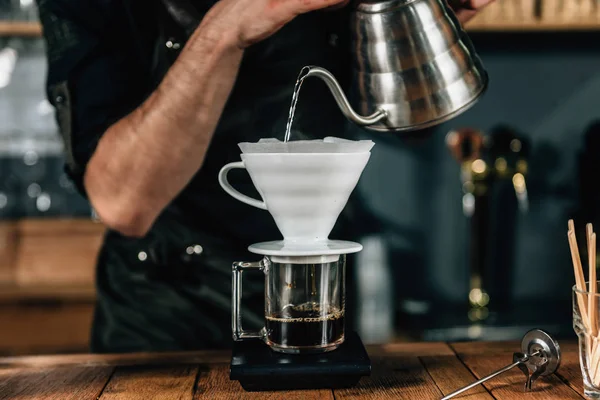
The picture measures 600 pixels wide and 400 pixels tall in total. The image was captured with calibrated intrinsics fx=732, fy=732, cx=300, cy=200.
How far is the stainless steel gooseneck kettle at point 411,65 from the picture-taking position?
1147 mm

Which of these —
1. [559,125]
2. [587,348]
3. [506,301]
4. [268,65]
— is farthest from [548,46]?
[587,348]

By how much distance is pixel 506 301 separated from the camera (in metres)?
2.70

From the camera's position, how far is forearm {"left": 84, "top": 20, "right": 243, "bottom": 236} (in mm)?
1330

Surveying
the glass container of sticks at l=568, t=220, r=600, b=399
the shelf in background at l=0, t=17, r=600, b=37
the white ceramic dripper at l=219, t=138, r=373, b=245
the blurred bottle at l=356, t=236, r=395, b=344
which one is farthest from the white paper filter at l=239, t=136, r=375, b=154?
the shelf in background at l=0, t=17, r=600, b=37

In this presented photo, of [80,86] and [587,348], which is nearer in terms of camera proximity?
[587,348]

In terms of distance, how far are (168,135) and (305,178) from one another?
458 millimetres

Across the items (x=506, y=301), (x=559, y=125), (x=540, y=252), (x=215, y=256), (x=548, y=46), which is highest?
(x=548, y=46)

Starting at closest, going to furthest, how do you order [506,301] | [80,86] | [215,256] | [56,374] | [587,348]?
1. [587,348]
2. [56,374]
3. [80,86]
4. [215,256]
5. [506,301]

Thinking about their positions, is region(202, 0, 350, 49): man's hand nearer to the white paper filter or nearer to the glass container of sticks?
the white paper filter

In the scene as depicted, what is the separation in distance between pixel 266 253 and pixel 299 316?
11cm

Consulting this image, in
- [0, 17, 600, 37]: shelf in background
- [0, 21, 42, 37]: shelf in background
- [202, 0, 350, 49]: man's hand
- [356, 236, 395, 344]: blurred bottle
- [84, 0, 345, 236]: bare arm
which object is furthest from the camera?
[0, 21, 42, 37]: shelf in background

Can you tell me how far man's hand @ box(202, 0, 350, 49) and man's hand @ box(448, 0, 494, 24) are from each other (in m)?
0.27

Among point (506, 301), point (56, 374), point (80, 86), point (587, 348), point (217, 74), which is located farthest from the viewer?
point (506, 301)

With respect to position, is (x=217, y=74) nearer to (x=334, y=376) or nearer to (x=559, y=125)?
(x=334, y=376)
